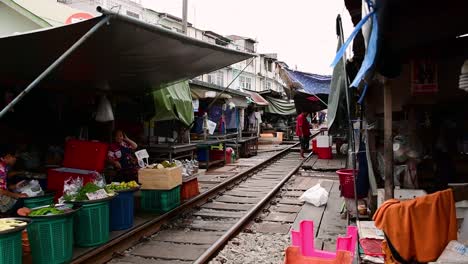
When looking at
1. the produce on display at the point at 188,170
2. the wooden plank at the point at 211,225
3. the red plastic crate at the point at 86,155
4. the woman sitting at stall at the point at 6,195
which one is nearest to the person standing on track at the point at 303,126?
the produce on display at the point at 188,170

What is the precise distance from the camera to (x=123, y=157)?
28.3 feet

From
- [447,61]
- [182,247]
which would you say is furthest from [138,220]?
[447,61]

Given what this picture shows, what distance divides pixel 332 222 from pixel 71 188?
4598 mm

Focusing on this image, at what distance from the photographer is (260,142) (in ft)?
86.2

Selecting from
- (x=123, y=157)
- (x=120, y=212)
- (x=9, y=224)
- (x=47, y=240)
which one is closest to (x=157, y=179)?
(x=120, y=212)

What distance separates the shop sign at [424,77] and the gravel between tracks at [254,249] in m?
3.13

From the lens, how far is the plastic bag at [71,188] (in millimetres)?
5441

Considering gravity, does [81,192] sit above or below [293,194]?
above

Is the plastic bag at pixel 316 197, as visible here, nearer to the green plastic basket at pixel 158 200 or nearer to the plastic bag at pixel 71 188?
the green plastic basket at pixel 158 200

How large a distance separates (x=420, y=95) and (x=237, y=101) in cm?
1254

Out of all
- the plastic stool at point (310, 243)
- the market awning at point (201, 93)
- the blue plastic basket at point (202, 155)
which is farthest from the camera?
the blue plastic basket at point (202, 155)

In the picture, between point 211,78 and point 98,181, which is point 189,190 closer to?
point 98,181

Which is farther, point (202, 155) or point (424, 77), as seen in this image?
point (202, 155)

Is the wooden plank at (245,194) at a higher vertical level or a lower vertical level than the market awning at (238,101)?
lower
